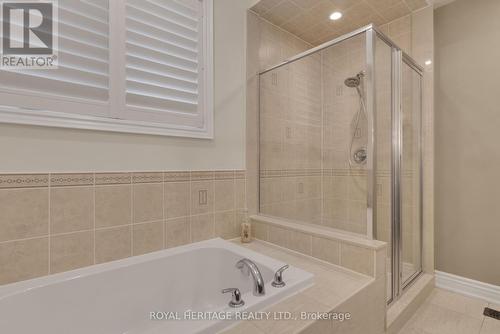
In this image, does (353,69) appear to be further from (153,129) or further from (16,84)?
(16,84)

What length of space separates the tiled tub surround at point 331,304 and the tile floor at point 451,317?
446 mm

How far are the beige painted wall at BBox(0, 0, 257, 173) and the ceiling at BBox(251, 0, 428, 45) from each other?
0.24 meters

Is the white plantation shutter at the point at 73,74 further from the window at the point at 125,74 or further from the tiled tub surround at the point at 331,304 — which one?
the tiled tub surround at the point at 331,304

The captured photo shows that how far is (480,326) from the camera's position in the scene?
1559 millimetres

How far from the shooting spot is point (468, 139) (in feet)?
6.45

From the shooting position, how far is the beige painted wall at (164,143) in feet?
3.81

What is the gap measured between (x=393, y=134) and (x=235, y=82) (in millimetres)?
1218

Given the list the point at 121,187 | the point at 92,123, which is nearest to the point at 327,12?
the point at 92,123

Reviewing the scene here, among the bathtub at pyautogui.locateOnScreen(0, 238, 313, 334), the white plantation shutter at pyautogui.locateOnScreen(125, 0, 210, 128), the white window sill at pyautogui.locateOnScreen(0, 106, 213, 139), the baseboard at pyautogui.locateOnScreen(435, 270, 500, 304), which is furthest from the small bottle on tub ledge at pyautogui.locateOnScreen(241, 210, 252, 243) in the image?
the baseboard at pyautogui.locateOnScreen(435, 270, 500, 304)

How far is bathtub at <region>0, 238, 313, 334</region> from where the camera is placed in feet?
3.31

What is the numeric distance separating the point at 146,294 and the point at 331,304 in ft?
3.21

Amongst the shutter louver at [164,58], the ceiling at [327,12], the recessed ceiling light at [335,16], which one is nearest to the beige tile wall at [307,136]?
the ceiling at [327,12]

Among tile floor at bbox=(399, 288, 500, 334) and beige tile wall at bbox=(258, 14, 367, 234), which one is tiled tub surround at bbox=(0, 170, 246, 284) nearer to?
beige tile wall at bbox=(258, 14, 367, 234)

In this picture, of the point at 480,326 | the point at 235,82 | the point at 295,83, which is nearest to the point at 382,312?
the point at 480,326
